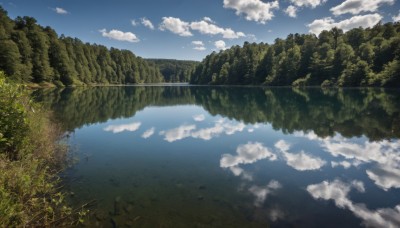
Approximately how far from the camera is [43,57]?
82250 mm

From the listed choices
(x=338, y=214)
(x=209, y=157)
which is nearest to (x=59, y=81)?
(x=209, y=157)

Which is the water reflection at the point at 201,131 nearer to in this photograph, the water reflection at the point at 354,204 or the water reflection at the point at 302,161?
the water reflection at the point at 302,161

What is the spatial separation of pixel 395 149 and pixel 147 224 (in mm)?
15526

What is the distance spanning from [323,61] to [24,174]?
375 feet

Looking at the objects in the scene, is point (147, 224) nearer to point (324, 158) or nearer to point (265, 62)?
point (324, 158)

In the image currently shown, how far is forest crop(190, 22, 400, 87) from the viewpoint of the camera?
87562mm

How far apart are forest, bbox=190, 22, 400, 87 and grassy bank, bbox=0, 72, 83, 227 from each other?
86006 millimetres

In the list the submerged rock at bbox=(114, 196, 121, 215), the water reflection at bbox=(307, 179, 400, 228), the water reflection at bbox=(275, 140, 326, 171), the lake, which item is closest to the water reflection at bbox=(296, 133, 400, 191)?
the lake

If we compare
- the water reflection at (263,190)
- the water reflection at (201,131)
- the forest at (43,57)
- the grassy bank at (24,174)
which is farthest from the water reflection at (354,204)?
the forest at (43,57)

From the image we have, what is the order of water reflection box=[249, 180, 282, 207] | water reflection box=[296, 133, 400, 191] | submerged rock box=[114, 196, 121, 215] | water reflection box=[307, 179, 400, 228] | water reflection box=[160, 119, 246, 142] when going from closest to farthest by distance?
water reflection box=[307, 179, 400, 228] < submerged rock box=[114, 196, 121, 215] < water reflection box=[249, 180, 282, 207] < water reflection box=[296, 133, 400, 191] < water reflection box=[160, 119, 246, 142]

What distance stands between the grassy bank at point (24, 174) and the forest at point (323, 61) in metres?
86.0

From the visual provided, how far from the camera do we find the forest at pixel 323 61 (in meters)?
87.6

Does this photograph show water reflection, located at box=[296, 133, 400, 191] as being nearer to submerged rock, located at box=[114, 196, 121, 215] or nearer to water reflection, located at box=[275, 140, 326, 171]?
water reflection, located at box=[275, 140, 326, 171]

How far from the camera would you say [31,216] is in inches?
290
